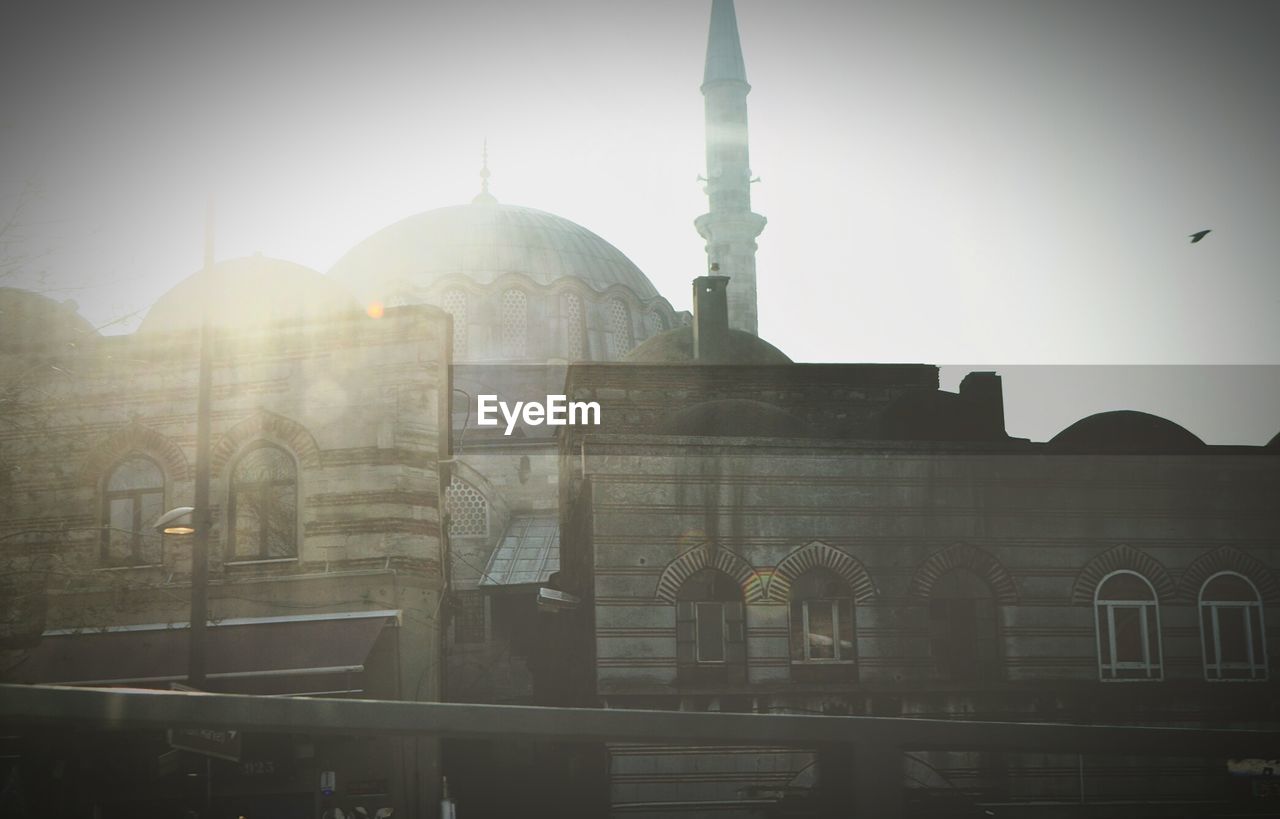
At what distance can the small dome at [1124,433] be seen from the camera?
66.7ft

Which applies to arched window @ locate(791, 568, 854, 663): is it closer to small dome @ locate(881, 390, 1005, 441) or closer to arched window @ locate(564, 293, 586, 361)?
small dome @ locate(881, 390, 1005, 441)

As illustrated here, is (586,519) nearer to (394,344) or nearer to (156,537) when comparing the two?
(394,344)

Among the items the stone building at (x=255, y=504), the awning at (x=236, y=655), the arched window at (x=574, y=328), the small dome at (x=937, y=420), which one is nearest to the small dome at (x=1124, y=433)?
the small dome at (x=937, y=420)

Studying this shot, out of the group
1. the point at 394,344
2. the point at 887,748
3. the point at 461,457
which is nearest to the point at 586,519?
the point at 394,344

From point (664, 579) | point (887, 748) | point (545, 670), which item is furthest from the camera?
point (545, 670)

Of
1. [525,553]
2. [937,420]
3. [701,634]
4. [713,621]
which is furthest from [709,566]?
[525,553]

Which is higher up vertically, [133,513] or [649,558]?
[133,513]

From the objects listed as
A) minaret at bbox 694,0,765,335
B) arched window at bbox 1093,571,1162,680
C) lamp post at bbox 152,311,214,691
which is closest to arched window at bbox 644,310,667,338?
minaret at bbox 694,0,765,335

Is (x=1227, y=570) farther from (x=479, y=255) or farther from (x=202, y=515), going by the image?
(x=479, y=255)

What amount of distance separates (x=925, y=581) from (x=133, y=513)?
11.1 m

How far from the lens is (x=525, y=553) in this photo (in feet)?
98.2

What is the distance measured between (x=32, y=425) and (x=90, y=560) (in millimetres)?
2031

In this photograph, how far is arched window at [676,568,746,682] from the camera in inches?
729

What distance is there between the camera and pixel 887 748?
9.99 ft
